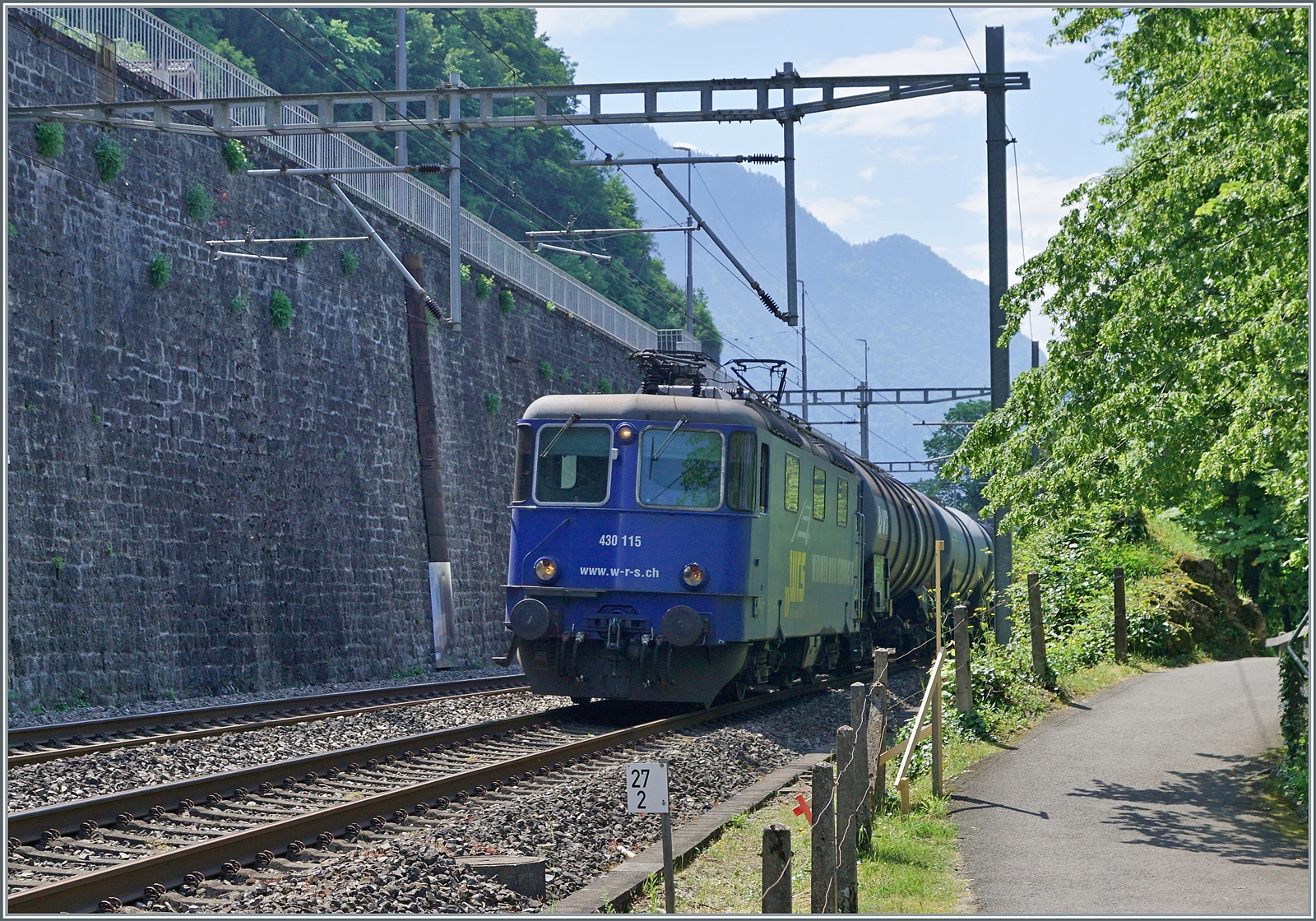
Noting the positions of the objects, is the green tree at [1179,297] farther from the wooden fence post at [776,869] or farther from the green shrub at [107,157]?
the green shrub at [107,157]

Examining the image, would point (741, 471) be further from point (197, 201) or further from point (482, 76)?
point (482, 76)

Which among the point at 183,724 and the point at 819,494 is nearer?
the point at 183,724

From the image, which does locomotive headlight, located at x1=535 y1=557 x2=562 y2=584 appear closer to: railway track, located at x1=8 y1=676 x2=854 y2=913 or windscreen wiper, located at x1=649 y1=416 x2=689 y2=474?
windscreen wiper, located at x1=649 y1=416 x2=689 y2=474

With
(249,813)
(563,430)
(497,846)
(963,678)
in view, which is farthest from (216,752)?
(963,678)

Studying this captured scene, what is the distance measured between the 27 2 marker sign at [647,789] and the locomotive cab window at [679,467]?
8007 millimetres

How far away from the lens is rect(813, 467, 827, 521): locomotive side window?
57.9 ft

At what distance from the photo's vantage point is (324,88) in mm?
49531

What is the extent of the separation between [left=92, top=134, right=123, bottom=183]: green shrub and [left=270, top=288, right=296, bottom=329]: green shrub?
4.21m

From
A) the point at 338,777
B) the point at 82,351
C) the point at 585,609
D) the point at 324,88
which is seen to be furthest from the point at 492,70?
the point at 338,777

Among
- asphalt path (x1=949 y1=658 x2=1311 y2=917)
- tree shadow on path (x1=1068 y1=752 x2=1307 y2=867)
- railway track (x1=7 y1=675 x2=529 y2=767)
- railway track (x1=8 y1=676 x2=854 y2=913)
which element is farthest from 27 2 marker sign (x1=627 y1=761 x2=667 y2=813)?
railway track (x1=7 y1=675 x2=529 y2=767)

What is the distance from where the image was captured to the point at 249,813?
930 centimetres

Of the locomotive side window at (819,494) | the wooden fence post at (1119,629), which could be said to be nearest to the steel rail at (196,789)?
the locomotive side window at (819,494)

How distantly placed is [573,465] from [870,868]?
Answer: 301 inches

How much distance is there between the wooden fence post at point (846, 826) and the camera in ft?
23.0
